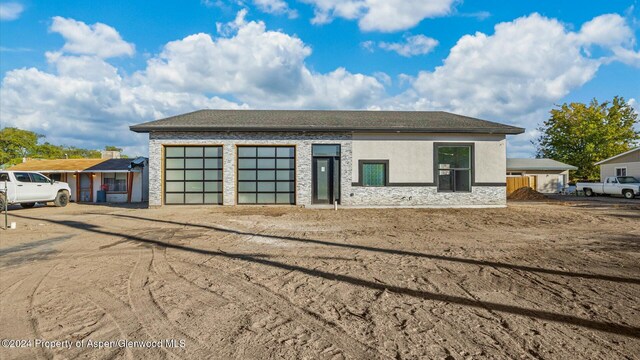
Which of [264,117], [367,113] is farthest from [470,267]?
[367,113]

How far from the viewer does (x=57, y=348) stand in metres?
3.06

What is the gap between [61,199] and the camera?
17297 mm

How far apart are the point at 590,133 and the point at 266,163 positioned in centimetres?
3997

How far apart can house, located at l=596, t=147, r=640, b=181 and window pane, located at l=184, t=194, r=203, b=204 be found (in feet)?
109

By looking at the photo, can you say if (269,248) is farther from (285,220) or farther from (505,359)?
(505,359)

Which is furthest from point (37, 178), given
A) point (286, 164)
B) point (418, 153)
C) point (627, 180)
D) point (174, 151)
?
point (627, 180)

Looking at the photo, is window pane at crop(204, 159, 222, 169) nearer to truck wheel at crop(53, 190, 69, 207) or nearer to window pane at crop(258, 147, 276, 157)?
window pane at crop(258, 147, 276, 157)

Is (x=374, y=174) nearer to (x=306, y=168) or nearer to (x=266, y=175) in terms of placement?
(x=306, y=168)

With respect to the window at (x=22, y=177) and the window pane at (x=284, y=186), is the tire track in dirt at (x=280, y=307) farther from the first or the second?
the window at (x=22, y=177)

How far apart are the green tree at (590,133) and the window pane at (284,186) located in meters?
37.3

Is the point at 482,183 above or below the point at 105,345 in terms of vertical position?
above

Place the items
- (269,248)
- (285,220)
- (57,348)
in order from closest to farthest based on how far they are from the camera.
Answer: (57,348) → (269,248) → (285,220)

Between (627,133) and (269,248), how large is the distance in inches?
1877

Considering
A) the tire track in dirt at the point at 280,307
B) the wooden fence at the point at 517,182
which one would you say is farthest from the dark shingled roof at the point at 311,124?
the wooden fence at the point at 517,182
